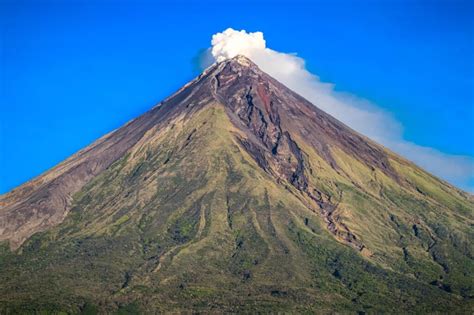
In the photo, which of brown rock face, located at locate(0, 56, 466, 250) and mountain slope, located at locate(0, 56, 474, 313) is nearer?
mountain slope, located at locate(0, 56, 474, 313)

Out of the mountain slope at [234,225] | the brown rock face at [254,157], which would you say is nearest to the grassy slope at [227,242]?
the mountain slope at [234,225]

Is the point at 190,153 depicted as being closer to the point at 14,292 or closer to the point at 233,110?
the point at 233,110

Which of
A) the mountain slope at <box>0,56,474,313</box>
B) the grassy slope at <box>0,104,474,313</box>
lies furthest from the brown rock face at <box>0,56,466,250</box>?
the grassy slope at <box>0,104,474,313</box>

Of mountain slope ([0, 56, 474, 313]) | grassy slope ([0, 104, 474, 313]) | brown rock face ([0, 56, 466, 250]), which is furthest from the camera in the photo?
brown rock face ([0, 56, 466, 250])

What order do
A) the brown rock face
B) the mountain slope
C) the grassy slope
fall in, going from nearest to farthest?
the grassy slope < the mountain slope < the brown rock face

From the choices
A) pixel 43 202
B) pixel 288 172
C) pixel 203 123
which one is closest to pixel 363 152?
pixel 288 172

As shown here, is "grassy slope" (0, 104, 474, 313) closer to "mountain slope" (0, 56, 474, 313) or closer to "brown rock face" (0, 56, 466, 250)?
"mountain slope" (0, 56, 474, 313)

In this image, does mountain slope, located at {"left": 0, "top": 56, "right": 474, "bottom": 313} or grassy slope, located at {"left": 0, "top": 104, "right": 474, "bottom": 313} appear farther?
mountain slope, located at {"left": 0, "top": 56, "right": 474, "bottom": 313}
